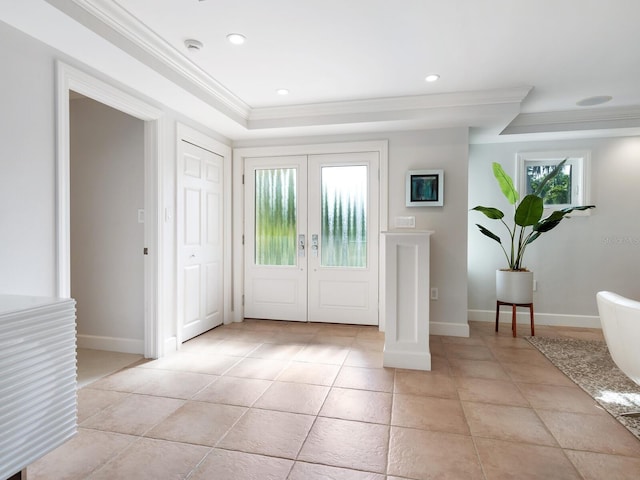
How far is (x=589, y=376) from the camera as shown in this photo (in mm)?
2877

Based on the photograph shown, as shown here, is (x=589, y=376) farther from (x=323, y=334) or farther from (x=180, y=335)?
(x=180, y=335)

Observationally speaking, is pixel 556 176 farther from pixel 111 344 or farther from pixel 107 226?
pixel 111 344

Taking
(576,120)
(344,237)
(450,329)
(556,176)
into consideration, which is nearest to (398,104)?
(344,237)

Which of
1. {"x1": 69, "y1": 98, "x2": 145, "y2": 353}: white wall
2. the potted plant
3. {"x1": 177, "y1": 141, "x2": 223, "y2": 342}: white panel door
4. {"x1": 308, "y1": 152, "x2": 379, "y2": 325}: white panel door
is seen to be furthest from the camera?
{"x1": 308, "y1": 152, "x2": 379, "y2": 325}: white panel door

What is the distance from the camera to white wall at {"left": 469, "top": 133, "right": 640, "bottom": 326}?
4320mm

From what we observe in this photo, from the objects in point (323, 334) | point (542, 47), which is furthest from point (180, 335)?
point (542, 47)

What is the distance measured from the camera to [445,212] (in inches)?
162

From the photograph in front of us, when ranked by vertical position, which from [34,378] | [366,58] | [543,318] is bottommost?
[543,318]

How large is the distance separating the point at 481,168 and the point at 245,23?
3.51 m

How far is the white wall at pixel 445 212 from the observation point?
4.07m

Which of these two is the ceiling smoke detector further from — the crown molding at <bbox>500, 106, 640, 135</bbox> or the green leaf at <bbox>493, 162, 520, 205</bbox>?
the crown molding at <bbox>500, 106, 640, 135</bbox>

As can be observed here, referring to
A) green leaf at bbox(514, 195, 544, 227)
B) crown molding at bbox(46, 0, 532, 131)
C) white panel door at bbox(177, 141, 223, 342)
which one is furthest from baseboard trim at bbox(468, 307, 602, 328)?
white panel door at bbox(177, 141, 223, 342)

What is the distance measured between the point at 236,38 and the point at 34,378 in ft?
7.81

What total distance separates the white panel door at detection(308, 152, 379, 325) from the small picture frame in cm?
42
